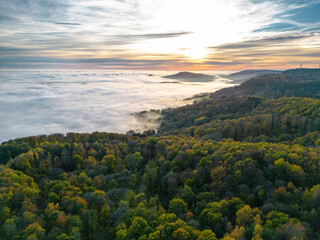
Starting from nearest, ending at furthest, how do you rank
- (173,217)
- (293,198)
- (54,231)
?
(54,231)
(173,217)
(293,198)

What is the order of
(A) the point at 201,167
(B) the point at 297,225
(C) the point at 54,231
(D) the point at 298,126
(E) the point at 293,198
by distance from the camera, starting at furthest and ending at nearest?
(D) the point at 298,126 < (A) the point at 201,167 < (E) the point at 293,198 < (C) the point at 54,231 < (B) the point at 297,225

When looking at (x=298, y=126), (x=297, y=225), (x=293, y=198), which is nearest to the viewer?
(x=297, y=225)

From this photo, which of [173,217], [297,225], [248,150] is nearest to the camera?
[297,225]

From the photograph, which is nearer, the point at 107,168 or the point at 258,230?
the point at 258,230

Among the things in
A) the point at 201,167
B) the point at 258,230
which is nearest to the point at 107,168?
the point at 201,167

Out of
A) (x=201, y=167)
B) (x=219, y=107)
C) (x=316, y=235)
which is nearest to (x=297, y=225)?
(x=316, y=235)

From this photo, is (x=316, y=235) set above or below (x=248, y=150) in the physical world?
below

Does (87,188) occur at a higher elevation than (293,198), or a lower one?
lower

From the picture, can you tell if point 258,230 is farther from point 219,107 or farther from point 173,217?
point 219,107

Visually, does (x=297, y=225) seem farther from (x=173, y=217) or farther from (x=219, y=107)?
(x=219, y=107)
